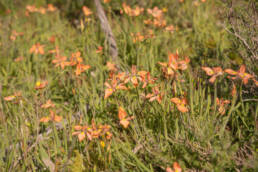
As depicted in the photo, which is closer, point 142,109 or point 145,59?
point 142,109

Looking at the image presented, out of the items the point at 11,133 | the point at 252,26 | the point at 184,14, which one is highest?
the point at 184,14

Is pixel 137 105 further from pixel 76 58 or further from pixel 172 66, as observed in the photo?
pixel 76 58

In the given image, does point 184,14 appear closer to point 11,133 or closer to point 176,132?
point 176,132

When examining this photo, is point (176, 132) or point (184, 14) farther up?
point (184, 14)

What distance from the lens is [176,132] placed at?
143 cm

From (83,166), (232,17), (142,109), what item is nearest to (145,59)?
(142,109)

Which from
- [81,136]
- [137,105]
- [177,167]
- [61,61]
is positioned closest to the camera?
[177,167]

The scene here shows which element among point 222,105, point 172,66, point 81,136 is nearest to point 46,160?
point 81,136

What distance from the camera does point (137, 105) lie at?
169cm

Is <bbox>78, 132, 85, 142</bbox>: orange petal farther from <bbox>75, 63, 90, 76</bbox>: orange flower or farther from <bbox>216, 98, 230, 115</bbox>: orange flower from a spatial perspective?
<bbox>216, 98, 230, 115</bbox>: orange flower

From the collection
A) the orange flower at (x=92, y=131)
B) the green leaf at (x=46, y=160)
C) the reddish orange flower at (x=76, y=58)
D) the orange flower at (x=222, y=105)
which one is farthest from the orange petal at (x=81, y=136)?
the orange flower at (x=222, y=105)

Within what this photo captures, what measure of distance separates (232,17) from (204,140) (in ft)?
2.94

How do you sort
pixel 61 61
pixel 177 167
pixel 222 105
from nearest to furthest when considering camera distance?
pixel 177 167
pixel 222 105
pixel 61 61

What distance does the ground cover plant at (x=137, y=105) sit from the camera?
133 cm
